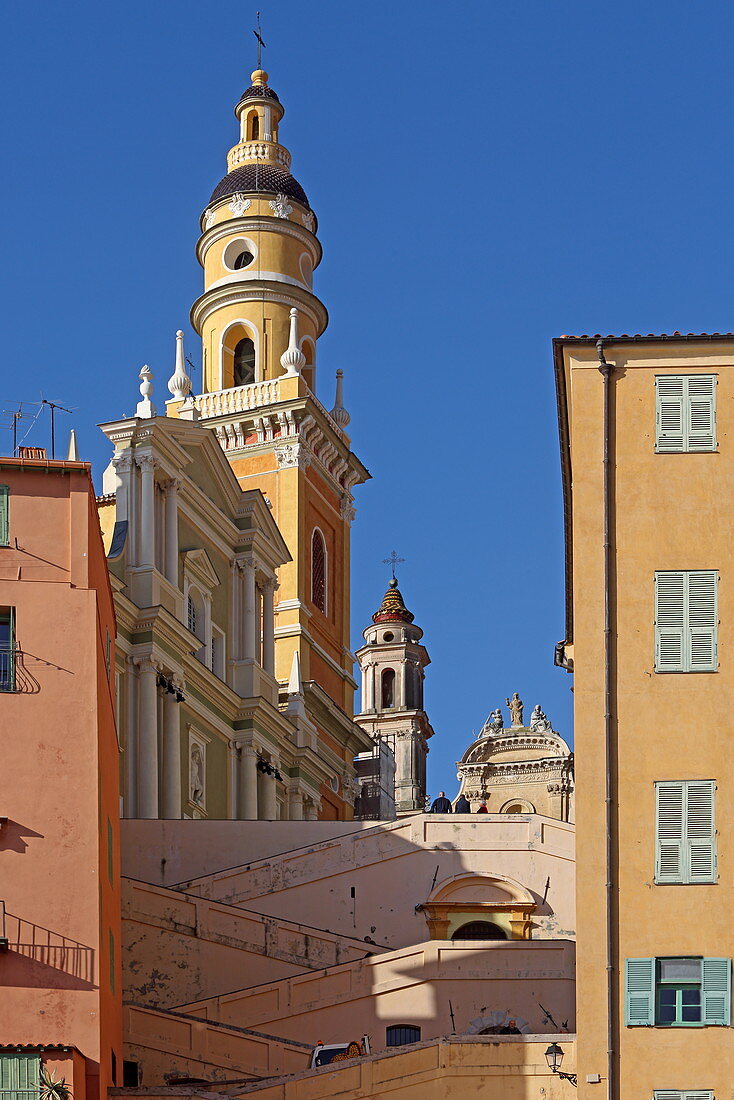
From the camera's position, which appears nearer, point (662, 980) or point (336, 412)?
point (662, 980)

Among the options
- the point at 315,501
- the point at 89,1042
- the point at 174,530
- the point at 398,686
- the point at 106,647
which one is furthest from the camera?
the point at 398,686

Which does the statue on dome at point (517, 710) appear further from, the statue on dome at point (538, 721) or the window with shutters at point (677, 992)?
the window with shutters at point (677, 992)

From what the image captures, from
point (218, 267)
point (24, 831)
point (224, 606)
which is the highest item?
point (218, 267)

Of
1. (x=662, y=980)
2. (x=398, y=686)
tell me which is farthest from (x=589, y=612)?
(x=398, y=686)

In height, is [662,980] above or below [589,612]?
below

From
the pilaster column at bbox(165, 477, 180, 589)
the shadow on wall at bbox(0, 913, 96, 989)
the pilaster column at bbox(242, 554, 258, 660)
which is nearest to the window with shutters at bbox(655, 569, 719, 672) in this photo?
the shadow on wall at bbox(0, 913, 96, 989)

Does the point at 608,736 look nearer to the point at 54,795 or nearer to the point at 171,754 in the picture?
→ the point at 54,795

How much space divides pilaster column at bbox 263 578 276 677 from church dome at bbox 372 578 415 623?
58.1 m

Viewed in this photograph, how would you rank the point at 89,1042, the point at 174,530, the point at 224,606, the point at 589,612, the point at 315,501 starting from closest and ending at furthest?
the point at 89,1042
the point at 589,612
the point at 174,530
the point at 224,606
the point at 315,501

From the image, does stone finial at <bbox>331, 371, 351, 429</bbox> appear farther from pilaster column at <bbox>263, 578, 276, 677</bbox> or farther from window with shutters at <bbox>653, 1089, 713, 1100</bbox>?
window with shutters at <bbox>653, 1089, 713, 1100</bbox>

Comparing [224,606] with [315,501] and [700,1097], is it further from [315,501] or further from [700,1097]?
[700,1097]

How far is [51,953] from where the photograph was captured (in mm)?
35219

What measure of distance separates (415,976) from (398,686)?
76.9 metres

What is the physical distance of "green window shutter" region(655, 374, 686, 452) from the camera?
126ft
